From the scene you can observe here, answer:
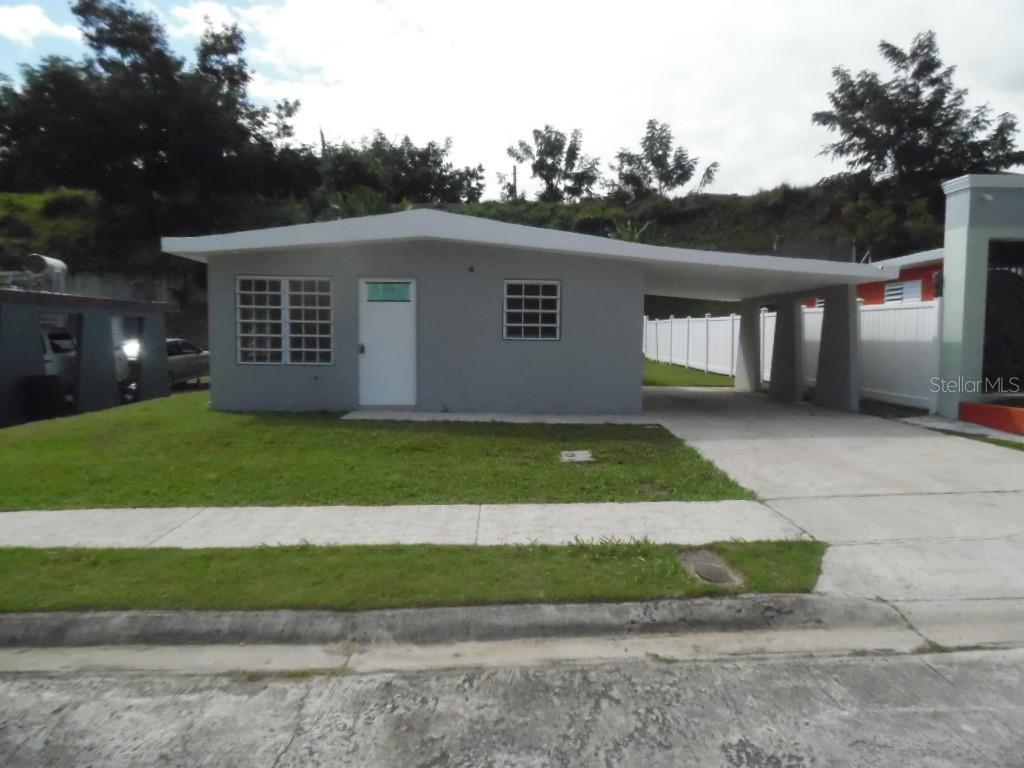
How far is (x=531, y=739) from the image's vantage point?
3.37 meters

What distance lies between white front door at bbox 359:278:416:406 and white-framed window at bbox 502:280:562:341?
152 cm

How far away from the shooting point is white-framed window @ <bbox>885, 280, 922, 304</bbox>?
16609 mm

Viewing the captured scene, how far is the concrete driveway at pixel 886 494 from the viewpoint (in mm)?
5148

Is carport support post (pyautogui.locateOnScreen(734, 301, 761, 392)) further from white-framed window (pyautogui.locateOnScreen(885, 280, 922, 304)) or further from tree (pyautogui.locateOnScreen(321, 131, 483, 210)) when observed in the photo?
tree (pyautogui.locateOnScreen(321, 131, 483, 210))

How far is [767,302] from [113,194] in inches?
1074

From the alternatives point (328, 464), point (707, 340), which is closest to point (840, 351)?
point (328, 464)

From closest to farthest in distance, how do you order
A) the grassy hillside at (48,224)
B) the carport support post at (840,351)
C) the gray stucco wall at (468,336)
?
the gray stucco wall at (468,336) < the carport support post at (840,351) < the grassy hillside at (48,224)

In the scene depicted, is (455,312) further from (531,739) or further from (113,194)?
(113,194)

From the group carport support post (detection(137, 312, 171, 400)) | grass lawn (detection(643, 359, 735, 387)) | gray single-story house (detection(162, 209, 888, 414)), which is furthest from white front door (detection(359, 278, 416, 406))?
grass lawn (detection(643, 359, 735, 387))

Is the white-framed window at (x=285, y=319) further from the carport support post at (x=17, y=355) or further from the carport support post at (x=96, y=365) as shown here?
the carport support post at (x=96, y=365)

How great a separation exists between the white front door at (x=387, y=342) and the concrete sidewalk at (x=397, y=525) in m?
4.98

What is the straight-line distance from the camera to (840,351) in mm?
12914

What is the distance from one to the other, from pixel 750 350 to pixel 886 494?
10.7 metres

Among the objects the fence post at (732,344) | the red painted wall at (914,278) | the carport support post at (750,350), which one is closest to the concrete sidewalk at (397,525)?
the red painted wall at (914,278)
